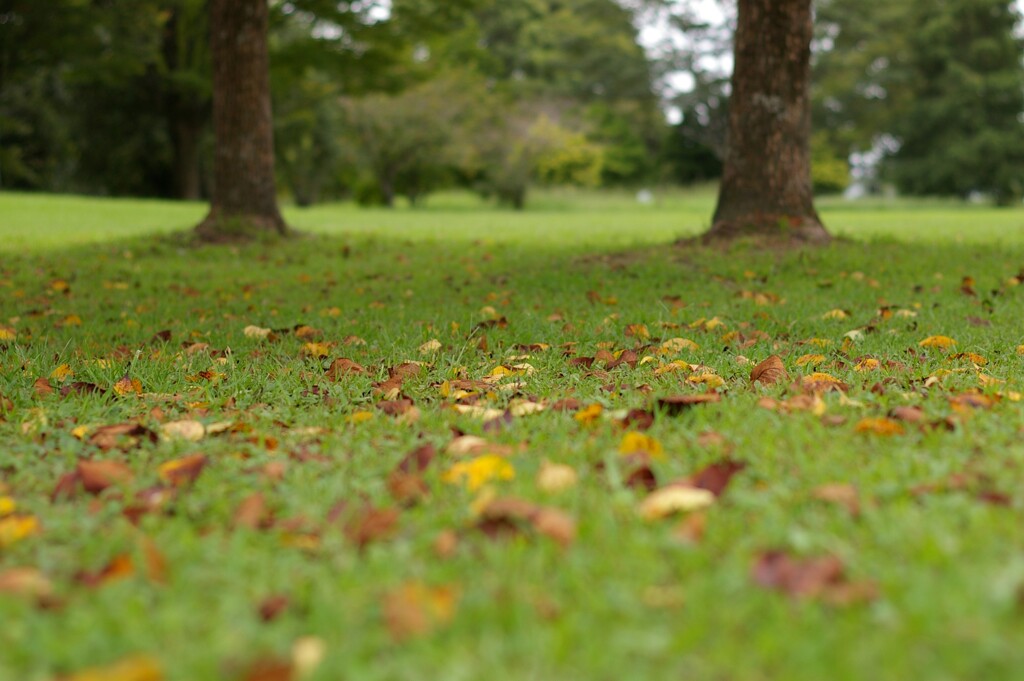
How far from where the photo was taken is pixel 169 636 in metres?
1.34

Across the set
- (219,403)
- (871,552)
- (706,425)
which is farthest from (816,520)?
(219,403)

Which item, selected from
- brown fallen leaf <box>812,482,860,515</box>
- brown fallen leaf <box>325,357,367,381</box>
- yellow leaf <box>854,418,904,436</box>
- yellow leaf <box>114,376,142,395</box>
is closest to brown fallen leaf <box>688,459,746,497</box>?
brown fallen leaf <box>812,482,860,515</box>

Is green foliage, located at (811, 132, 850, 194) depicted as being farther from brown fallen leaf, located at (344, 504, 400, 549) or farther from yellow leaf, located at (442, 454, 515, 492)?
brown fallen leaf, located at (344, 504, 400, 549)

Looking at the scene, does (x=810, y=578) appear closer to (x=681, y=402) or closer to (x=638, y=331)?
(x=681, y=402)

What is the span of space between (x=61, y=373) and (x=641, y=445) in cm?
245

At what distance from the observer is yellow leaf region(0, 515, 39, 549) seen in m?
1.70

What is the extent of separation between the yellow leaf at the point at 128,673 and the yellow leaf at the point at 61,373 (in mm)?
2444

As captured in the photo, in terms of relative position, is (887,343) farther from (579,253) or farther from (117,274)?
(117,274)

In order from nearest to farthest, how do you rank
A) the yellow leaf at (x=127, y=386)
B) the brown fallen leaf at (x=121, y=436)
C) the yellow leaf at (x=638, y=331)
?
the brown fallen leaf at (x=121, y=436) → the yellow leaf at (x=127, y=386) → the yellow leaf at (x=638, y=331)

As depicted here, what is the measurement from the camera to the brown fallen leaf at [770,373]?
3.07 metres

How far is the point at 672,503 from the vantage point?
Result: 1756mm

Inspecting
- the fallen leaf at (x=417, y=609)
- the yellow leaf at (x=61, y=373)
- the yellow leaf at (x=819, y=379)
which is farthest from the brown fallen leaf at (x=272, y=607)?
the yellow leaf at (x=61, y=373)

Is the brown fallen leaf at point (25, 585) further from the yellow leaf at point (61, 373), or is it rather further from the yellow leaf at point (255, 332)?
the yellow leaf at point (255, 332)

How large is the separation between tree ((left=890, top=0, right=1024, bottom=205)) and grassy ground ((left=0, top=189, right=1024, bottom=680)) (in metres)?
29.5
